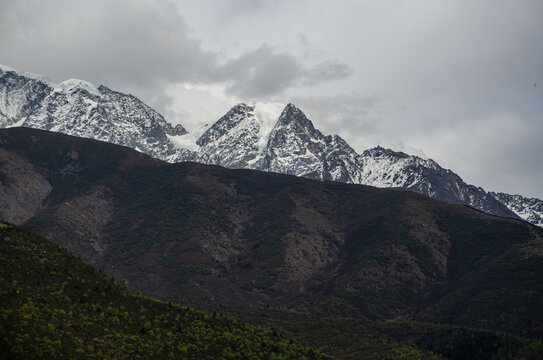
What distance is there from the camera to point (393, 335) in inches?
6314

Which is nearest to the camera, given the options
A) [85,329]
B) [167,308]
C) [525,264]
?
[85,329]

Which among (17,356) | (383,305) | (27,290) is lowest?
(17,356)

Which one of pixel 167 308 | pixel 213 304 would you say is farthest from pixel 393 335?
pixel 167 308

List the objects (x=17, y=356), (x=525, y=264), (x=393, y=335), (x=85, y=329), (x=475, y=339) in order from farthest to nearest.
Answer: (x=525, y=264), (x=393, y=335), (x=475, y=339), (x=85, y=329), (x=17, y=356)

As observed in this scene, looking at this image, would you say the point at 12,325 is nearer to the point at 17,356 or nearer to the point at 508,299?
the point at 17,356

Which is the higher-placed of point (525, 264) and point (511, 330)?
point (525, 264)

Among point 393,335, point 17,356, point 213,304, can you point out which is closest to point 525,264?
point 393,335

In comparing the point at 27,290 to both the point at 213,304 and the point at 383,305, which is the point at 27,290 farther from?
the point at 383,305

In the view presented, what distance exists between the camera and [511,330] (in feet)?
488

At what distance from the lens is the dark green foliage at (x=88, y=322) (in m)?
75.7

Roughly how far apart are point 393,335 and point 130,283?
90.0m

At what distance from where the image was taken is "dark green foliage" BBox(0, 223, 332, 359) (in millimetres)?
75688

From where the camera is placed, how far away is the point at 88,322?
8550cm

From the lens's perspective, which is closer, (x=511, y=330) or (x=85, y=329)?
(x=85, y=329)
